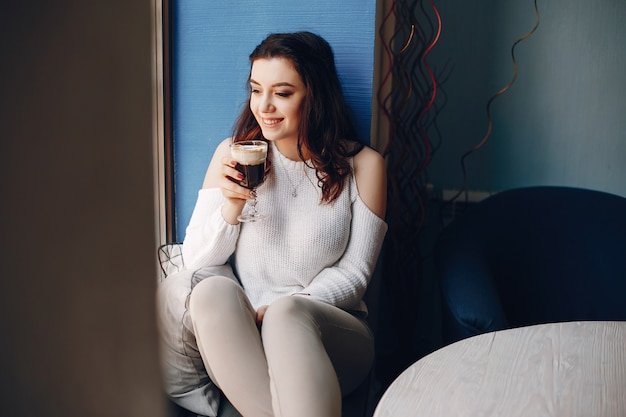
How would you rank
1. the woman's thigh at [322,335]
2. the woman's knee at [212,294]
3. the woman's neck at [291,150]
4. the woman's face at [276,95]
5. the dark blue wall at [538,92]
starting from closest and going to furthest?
the woman's thigh at [322,335] → the woman's knee at [212,294] → the woman's face at [276,95] → the woman's neck at [291,150] → the dark blue wall at [538,92]

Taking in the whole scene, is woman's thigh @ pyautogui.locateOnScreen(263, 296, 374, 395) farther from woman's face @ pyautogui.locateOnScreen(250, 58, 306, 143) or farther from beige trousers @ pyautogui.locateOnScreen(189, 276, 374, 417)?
woman's face @ pyautogui.locateOnScreen(250, 58, 306, 143)

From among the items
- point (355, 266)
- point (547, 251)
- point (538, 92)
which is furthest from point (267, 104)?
point (538, 92)

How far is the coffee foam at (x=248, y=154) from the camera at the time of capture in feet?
5.51

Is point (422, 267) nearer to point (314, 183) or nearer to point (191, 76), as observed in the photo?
point (314, 183)

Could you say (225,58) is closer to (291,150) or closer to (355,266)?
(291,150)

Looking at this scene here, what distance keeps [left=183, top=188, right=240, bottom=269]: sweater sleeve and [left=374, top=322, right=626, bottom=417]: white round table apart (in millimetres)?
847

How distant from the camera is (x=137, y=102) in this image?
0.31 metres

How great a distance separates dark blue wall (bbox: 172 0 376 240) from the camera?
1923mm

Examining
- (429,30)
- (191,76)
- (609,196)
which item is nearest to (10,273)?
(191,76)

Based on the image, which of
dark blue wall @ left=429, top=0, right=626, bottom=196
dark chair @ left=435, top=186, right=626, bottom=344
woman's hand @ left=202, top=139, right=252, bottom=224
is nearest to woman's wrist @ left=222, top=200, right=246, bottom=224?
woman's hand @ left=202, top=139, right=252, bottom=224

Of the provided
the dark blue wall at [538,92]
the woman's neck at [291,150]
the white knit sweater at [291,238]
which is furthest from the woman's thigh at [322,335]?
the dark blue wall at [538,92]

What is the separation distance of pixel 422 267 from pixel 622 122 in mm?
924

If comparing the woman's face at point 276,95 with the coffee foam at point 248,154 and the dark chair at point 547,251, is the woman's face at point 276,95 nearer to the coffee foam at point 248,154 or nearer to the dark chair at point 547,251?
the coffee foam at point 248,154

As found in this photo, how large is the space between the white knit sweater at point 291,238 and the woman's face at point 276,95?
14cm
